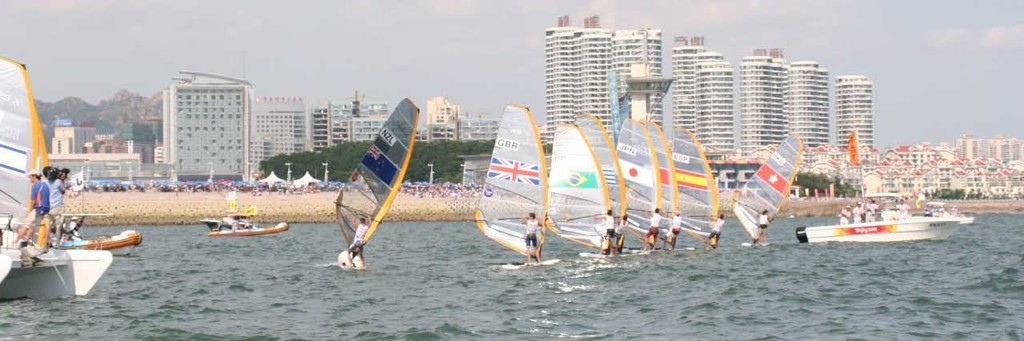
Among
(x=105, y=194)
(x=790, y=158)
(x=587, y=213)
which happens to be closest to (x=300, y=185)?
(x=105, y=194)

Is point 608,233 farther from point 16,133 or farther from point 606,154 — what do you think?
point 16,133

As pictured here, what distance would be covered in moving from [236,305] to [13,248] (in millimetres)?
4449

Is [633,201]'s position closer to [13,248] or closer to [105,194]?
[13,248]

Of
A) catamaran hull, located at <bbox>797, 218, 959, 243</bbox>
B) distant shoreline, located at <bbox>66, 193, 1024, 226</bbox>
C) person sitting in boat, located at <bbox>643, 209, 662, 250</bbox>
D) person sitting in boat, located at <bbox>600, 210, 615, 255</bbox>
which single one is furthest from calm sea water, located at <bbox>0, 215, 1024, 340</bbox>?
distant shoreline, located at <bbox>66, 193, 1024, 226</bbox>

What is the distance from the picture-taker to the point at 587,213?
40656 millimetres

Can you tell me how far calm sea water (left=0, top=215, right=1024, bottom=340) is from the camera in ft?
79.5

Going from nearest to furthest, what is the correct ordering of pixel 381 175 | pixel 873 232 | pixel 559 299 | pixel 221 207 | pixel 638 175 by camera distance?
pixel 559 299 → pixel 381 175 → pixel 638 175 → pixel 873 232 → pixel 221 207

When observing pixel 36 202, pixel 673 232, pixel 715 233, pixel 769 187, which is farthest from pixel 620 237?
pixel 36 202

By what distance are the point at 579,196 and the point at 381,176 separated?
22.3 feet

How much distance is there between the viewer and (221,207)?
9981cm

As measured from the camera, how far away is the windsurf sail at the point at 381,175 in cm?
3591

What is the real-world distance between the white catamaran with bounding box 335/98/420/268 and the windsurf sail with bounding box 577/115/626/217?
27.0ft

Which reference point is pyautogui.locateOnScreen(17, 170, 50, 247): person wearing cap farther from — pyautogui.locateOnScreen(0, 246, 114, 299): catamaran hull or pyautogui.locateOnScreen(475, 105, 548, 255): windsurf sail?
pyautogui.locateOnScreen(475, 105, 548, 255): windsurf sail

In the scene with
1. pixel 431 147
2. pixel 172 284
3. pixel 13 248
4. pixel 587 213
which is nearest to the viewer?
pixel 13 248
